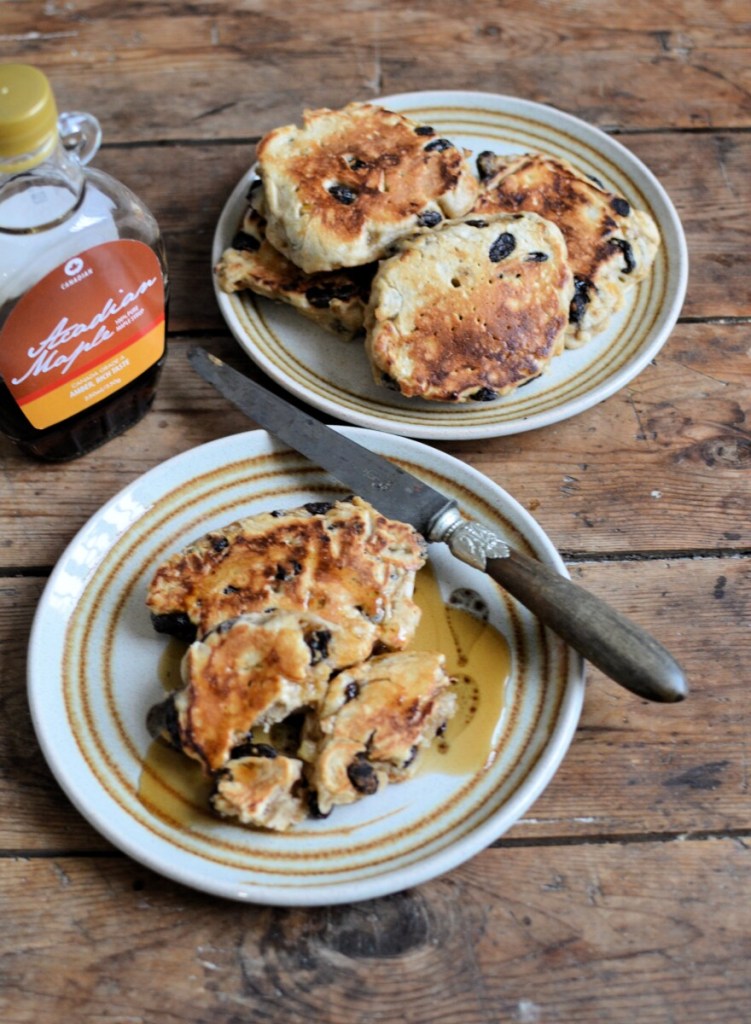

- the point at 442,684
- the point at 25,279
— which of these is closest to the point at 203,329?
the point at 25,279

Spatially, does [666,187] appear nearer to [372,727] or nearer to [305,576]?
[305,576]

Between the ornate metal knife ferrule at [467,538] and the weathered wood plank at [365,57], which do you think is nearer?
the ornate metal knife ferrule at [467,538]

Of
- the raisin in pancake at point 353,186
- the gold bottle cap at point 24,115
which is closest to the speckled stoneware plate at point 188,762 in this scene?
the raisin in pancake at point 353,186

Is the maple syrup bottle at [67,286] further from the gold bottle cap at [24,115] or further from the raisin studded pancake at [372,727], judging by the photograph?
the raisin studded pancake at [372,727]

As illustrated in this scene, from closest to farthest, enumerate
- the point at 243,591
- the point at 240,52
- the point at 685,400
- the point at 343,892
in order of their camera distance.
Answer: the point at 343,892 → the point at 243,591 → the point at 685,400 → the point at 240,52

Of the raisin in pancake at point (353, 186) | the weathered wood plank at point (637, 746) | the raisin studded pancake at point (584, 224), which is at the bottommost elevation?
the weathered wood plank at point (637, 746)

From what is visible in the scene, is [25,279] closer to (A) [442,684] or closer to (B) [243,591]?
(B) [243,591]
